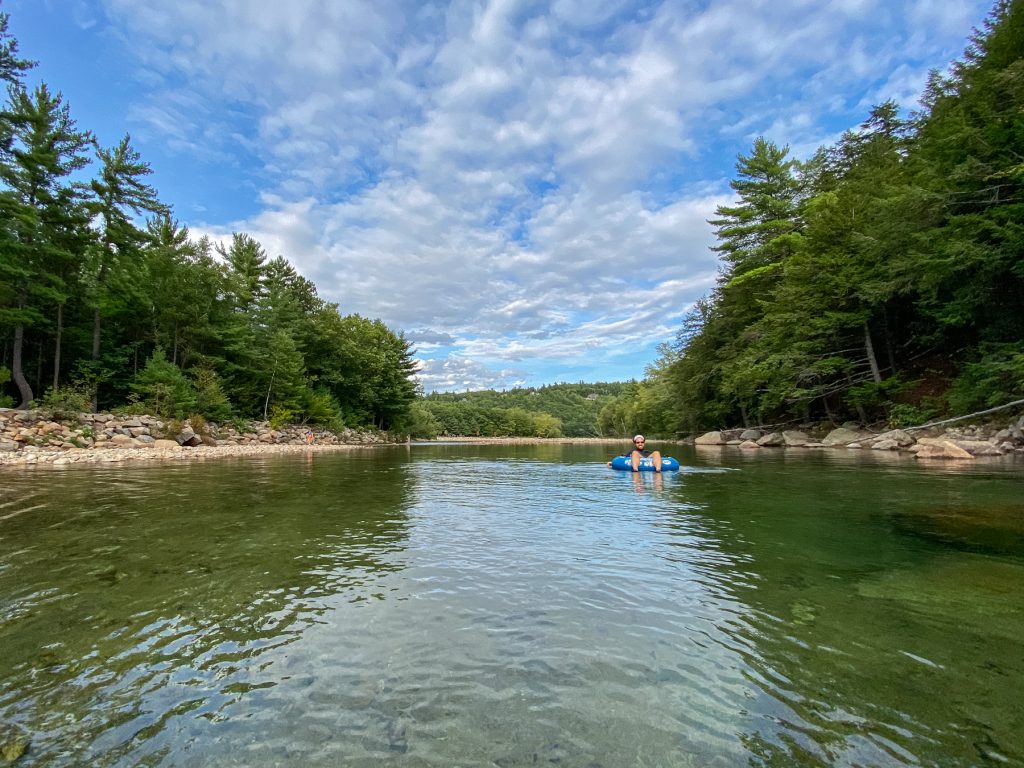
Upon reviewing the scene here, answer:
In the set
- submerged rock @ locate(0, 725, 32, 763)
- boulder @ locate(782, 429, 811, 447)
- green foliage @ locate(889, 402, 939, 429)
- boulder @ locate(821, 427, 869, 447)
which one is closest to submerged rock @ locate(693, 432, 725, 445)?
boulder @ locate(782, 429, 811, 447)

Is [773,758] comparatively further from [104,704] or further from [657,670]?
[104,704]

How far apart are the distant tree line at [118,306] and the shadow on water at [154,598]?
20527 mm

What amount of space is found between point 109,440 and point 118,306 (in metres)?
10.2

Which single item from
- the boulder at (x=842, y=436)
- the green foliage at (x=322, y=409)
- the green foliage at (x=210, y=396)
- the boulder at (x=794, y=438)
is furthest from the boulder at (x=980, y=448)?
the green foliage at (x=322, y=409)

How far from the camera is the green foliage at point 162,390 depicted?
2862 centimetres

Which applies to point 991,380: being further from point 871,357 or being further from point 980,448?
point 871,357

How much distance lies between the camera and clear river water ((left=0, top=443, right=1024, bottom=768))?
8.88 feet

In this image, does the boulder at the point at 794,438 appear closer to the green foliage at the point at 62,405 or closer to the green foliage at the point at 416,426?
the green foliage at the point at 62,405

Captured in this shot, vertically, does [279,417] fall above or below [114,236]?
below

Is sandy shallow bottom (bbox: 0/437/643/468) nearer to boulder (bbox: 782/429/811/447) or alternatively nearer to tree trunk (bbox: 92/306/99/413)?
tree trunk (bbox: 92/306/99/413)

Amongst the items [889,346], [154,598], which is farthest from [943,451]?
[154,598]

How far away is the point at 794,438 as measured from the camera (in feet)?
106

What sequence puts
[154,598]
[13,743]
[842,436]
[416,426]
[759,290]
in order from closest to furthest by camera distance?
[13,743] < [154,598] < [842,436] < [759,290] < [416,426]

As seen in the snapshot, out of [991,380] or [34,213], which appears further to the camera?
[34,213]
